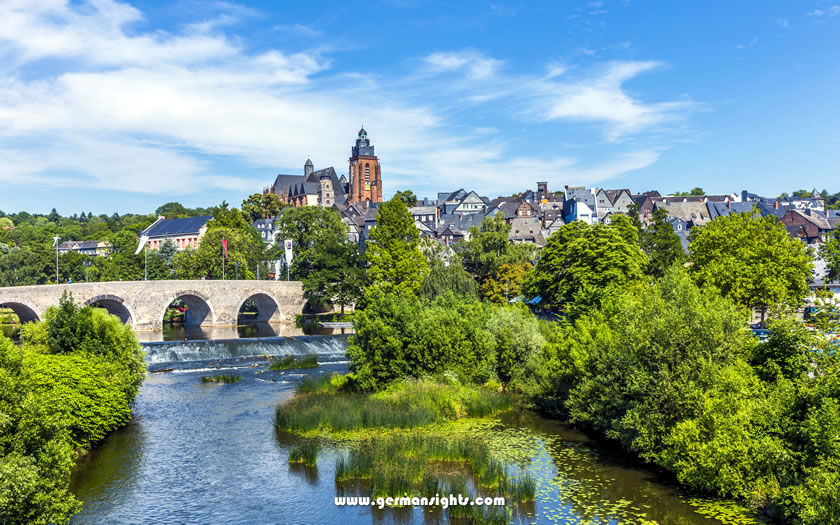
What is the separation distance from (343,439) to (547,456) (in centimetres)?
804

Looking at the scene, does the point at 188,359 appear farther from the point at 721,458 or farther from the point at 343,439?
the point at 721,458

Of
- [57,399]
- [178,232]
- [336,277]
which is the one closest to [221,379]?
[57,399]

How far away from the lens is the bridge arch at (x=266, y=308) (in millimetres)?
80369

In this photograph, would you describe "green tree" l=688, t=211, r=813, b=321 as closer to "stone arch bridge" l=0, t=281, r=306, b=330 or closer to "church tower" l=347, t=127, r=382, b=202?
"stone arch bridge" l=0, t=281, r=306, b=330

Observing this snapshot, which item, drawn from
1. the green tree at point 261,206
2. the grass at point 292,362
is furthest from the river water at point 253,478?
the green tree at point 261,206

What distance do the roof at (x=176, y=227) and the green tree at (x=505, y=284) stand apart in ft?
282

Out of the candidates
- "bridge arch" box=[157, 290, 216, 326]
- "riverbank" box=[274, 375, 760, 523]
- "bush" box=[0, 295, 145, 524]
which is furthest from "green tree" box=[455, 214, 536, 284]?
"bush" box=[0, 295, 145, 524]

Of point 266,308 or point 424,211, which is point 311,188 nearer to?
point 424,211

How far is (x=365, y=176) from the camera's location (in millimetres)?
185875

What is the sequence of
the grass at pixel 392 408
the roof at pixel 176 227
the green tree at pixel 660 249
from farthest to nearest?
the roof at pixel 176 227, the green tree at pixel 660 249, the grass at pixel 392 408

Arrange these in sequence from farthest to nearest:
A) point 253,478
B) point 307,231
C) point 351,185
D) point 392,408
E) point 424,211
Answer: point 351,185 → point 424,211 → point 307,231 → point 392,408 → point 253,478

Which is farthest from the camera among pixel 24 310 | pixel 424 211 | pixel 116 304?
pixel 424 211

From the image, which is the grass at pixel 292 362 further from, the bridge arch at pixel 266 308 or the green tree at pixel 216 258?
the green tree at pixel 216 258

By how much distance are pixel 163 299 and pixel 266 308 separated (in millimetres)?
15181
